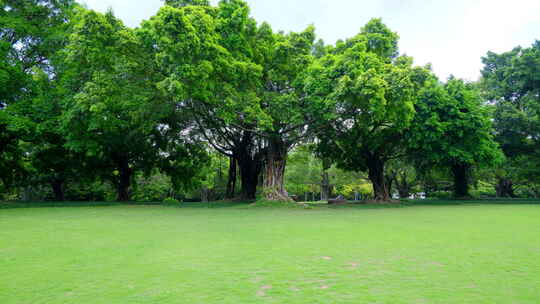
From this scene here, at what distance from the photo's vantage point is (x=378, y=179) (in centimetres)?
2936

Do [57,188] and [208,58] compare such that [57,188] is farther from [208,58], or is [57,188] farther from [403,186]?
[403,186]

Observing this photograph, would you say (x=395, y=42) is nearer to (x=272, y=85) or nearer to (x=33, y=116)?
(x=272, y=85)

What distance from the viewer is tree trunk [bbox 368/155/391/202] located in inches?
1132

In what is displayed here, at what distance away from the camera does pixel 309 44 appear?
855 inches

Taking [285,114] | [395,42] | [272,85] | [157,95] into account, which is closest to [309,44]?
[272,85]

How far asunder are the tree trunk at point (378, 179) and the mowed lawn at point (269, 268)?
20537 mm

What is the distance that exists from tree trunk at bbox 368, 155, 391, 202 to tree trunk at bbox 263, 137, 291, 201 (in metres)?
9.13

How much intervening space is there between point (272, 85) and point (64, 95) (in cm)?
1193

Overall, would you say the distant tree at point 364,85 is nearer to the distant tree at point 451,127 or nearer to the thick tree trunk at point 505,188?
the distant tree at point 451,127

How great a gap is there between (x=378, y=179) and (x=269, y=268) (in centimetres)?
2577

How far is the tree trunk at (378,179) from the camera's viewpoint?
2875 centimetres

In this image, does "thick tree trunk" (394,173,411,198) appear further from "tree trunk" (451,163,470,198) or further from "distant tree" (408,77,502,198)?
"distant tree" (408,77,502,198)

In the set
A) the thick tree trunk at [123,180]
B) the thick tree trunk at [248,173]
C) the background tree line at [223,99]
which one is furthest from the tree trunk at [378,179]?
the thick tree trunk at [123,180]

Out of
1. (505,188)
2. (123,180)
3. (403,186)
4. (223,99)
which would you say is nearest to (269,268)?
(223,99)
